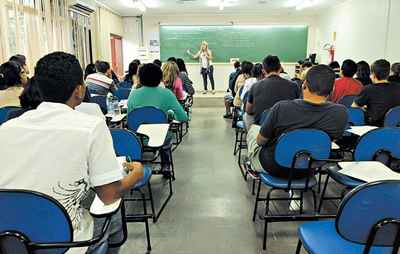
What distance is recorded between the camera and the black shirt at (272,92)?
12.3ft

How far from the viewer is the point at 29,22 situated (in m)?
6.23

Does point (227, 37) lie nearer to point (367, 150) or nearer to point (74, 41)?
point (74, 41)

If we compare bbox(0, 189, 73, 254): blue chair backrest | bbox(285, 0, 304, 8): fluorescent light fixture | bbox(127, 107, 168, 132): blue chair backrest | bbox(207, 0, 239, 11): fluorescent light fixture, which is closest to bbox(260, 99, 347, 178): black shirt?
bbox(127, 107, 168, 132): blue chair backrest

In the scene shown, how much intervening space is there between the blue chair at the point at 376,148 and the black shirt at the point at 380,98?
1.52 metres

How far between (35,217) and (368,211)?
3.99 feet

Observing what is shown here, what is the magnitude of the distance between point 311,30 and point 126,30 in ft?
21.5

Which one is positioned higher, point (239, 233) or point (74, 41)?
point (74, 41)

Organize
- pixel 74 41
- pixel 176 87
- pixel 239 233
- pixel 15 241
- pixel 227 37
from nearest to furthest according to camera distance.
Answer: pixel 15 241
pixel 239 233
pixel 176 87
pixel 74 41
pixel 227 37

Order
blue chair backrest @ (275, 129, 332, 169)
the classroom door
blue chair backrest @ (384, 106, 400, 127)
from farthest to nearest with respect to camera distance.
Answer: the classroom door
blue chair backrest @ (384, 106, 400, 127)
blue chair backrest @ (275, 129, 332, 169)

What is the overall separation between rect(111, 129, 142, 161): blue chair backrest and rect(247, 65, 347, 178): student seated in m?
0.86

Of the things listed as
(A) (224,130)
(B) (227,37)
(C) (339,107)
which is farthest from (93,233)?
(B) (227,37)

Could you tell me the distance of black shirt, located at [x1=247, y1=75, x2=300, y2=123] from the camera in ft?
12.3

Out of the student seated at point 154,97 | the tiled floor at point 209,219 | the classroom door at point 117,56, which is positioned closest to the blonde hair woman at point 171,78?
the tiled floor at point 209,219

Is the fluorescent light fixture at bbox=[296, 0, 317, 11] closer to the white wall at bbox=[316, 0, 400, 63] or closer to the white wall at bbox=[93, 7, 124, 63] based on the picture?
the white wall at bbox=[316, 0, 400, 63]
